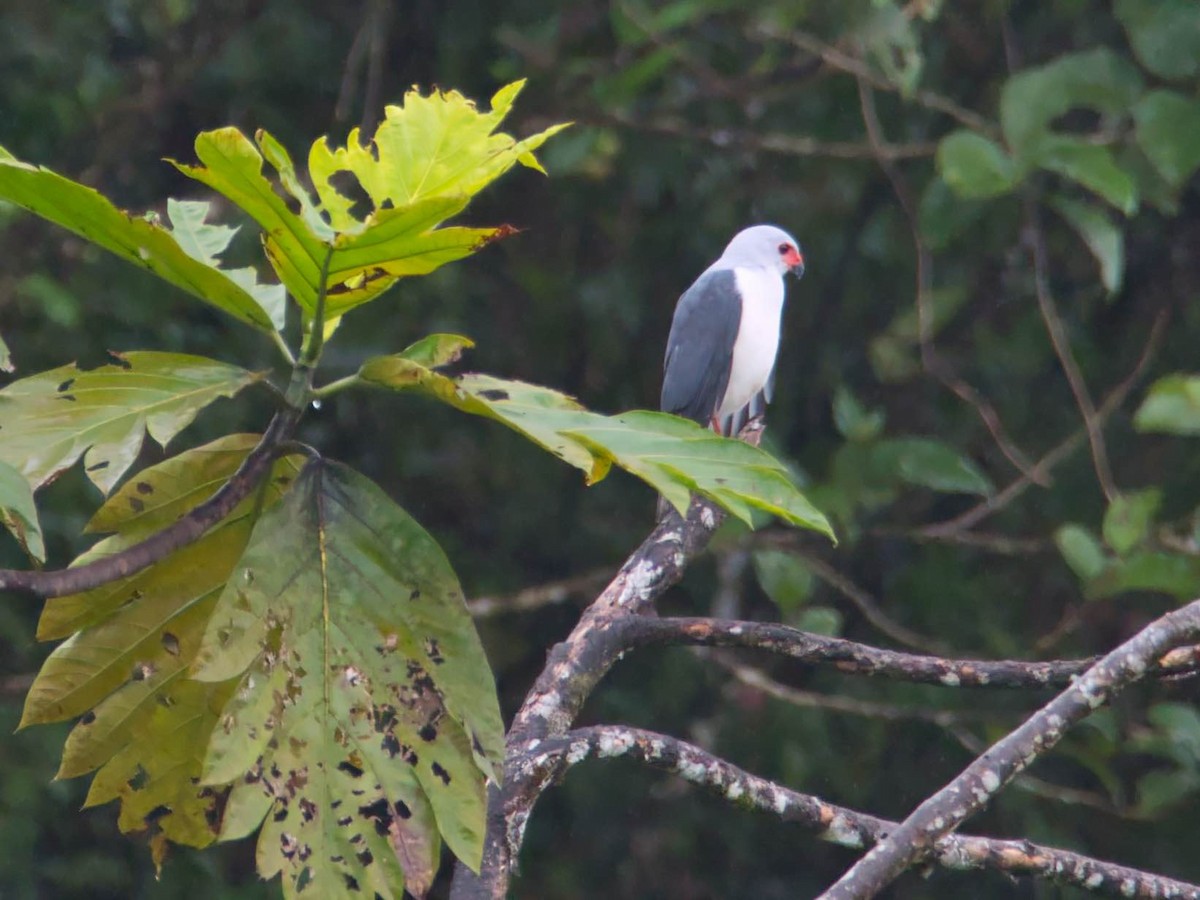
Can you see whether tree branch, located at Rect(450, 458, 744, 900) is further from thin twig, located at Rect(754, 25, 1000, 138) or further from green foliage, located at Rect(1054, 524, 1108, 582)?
thin twig, located at Rect(754, 25, 1000, 138)

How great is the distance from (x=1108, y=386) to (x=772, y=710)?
135 centimetres

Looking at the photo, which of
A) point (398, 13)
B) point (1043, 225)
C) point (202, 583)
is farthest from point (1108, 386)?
point (202, 583)

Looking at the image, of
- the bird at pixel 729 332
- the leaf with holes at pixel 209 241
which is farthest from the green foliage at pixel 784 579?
the leaf with holes at pixel 209 241

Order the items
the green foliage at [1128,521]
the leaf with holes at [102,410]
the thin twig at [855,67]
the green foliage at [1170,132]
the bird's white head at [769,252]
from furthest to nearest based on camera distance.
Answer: the bird's white head at [769,252] < the thin twig at [855,67] < the green foliage at [1170,132] < the green foliage at [1128,521] < the leaf with holes at [102,410]

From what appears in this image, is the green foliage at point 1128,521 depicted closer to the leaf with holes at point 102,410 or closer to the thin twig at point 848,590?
the thin twig at point 848,590

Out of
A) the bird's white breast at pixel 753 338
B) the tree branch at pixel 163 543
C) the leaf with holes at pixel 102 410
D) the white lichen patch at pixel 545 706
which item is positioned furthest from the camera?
the bird's white breast at pixel 753 338

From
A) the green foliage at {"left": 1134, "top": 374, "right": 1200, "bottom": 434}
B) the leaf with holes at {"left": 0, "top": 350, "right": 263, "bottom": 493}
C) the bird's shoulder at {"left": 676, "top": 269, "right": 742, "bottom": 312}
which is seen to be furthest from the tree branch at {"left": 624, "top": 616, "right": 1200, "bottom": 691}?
the bird's shoulder at {"left": 676, "top": 269, "right": 742, "bottom": 312}

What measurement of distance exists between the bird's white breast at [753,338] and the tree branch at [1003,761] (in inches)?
88.7

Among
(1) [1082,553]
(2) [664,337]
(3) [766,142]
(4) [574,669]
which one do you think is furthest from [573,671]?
(2) [664,337]

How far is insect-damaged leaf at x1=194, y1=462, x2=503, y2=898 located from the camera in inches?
51.5

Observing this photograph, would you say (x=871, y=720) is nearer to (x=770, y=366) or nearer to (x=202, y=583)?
(x=770, y=366)

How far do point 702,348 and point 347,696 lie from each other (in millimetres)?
2578

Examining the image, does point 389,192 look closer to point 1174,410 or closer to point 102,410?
point 102,410

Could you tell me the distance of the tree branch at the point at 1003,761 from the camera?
1.41 metres
